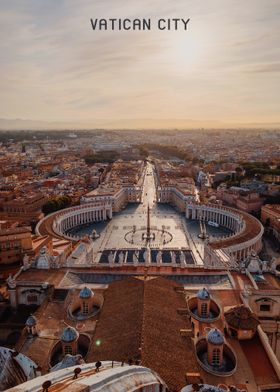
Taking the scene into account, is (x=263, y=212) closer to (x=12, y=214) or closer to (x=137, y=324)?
(x=12, y=214)

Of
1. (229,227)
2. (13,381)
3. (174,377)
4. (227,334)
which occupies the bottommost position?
(229,227)

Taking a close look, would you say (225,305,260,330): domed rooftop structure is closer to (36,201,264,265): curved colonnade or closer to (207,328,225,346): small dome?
(207,328,225,346): small dome

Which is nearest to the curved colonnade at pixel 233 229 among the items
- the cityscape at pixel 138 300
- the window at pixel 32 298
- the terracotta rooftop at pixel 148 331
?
the cityscape at pixel 138 300

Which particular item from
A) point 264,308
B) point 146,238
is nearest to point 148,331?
point 264,308

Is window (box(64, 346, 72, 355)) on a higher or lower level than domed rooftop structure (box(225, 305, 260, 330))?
lower

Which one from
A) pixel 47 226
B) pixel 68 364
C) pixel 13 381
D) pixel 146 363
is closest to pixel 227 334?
pixel 146 363

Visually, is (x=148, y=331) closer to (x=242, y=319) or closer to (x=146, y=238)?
(x=242, y=319)

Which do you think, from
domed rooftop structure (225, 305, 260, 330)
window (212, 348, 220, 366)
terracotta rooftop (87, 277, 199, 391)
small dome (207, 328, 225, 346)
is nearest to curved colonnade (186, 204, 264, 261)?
domed rooftop structure (225, 305, 260, 330)
